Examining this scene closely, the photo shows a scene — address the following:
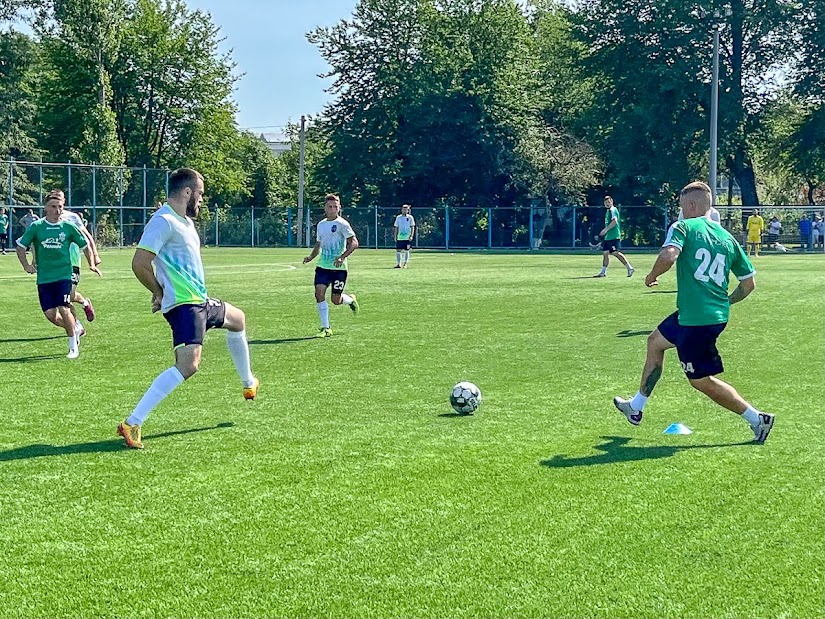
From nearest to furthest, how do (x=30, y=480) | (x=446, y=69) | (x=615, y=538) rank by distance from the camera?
(x=615, y=538) < (x=30, y=480) < (x=446, y=69)

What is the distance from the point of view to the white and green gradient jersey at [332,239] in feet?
48.8


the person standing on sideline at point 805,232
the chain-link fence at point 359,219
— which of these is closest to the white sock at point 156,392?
the chain-link fence at point 359,219

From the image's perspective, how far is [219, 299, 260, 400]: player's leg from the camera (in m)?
7.89

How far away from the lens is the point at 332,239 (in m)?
14.9

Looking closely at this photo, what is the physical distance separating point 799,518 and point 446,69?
55.3 metres

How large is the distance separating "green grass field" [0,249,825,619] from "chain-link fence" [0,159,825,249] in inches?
1442

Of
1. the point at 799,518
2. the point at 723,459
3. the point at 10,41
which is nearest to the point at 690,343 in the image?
the point at 723,459

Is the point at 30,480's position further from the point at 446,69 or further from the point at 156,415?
the point at 446,69

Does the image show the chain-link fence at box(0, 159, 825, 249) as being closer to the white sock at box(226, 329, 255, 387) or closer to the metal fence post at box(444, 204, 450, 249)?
the metal fence post at box(444, 204, 450, 249)

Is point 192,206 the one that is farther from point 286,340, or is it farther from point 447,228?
point 447,228

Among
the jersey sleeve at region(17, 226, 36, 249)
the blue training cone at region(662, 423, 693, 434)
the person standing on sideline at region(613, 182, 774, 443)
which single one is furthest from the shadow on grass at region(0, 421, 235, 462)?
the jersey sleeve at region(17, 226, 36, 249)

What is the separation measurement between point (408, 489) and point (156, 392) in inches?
93.5

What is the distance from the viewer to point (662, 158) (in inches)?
2141

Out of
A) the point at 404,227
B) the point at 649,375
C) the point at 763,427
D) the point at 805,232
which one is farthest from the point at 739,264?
the point at 805,232
